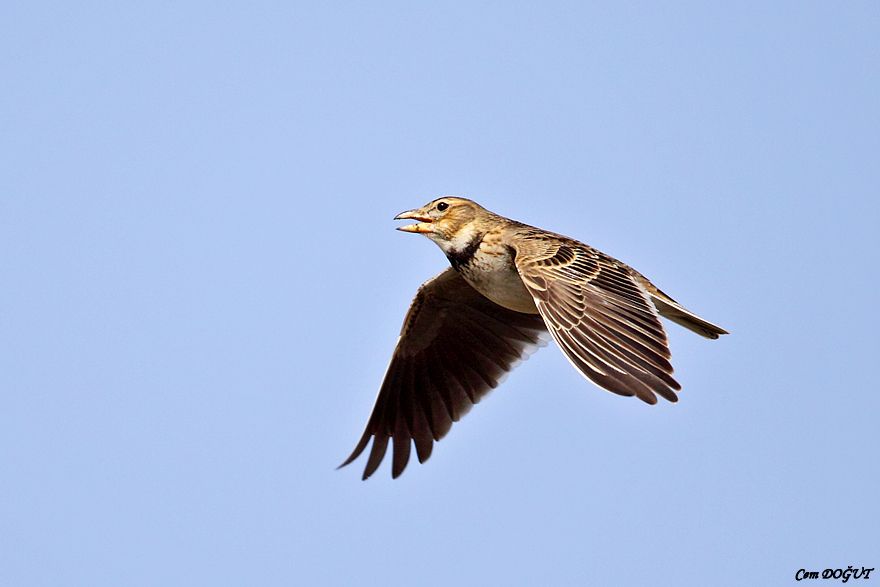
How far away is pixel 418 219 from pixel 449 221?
314 millimetres

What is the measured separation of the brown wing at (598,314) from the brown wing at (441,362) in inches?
90.9

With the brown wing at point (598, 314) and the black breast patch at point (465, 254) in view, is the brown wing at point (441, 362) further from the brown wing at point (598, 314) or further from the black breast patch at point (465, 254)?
the brown wing at point (598, 314)

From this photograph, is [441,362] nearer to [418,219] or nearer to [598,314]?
[418,219]

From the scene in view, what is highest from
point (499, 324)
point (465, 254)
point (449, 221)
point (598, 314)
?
point (449, 221)

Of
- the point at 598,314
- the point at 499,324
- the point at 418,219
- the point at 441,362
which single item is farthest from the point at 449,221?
the point at 598,314

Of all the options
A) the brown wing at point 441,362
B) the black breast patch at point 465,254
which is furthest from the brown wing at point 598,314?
the brown wing at point 441,362

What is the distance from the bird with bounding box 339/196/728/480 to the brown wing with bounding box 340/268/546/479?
0.01 meters

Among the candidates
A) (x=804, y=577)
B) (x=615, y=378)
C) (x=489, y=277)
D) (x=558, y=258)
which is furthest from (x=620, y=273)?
(x=804, y=577)

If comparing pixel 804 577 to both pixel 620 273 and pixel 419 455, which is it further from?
pixel 419 455

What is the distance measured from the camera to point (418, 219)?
12.9m

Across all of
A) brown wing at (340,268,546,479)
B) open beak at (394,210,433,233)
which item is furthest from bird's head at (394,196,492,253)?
brown wing at (340,268,546,479)

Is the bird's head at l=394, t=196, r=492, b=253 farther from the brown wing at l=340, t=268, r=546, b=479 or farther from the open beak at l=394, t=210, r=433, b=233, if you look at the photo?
the brown wing at l=340, t=268, r=546, b=479

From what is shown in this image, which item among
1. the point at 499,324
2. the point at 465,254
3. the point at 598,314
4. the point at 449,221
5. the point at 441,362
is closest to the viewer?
the point at 598,314

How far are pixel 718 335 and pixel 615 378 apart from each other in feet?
9.39
